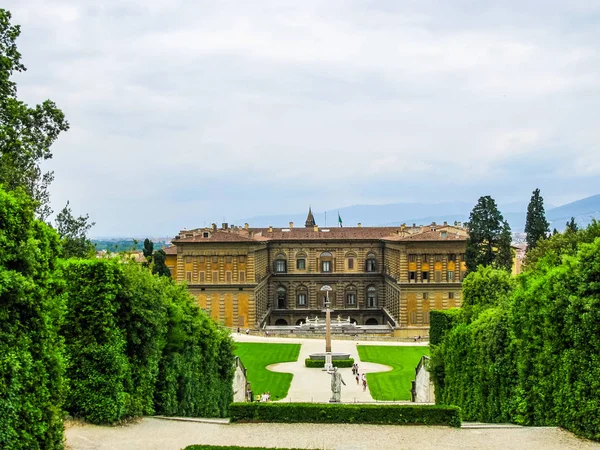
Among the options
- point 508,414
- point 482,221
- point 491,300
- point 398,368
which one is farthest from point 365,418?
point 482,221

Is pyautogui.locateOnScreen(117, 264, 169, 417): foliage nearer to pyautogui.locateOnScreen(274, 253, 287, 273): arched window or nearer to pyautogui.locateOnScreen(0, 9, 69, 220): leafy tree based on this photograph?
pyautogui.locateOnScreen(0, 9, 69, 220): leafy tree

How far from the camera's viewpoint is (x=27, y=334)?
46.6 ft

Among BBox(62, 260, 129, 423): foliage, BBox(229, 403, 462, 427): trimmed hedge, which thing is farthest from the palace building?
BBox(62, 260, 129, 423): foliage

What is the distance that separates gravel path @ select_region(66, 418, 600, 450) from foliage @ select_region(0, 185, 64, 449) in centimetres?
217

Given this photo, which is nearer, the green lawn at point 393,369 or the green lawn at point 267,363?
the green lawn at point 393,369

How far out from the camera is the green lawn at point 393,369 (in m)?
39.9

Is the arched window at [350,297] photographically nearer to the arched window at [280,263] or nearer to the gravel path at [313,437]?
the arched window at [280,263]

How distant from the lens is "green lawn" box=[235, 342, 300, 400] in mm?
40938

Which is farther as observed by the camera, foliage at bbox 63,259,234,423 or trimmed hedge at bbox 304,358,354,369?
trimmed hedge at bbox 304,358,354,369

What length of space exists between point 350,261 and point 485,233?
1918 cm

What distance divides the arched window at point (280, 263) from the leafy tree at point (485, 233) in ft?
74.0

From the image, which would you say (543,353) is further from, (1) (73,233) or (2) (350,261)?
(2) (350,261)

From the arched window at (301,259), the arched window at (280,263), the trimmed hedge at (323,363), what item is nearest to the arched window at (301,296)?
the arched window at (301,259)

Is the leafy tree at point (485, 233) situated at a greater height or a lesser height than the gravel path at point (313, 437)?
greater
